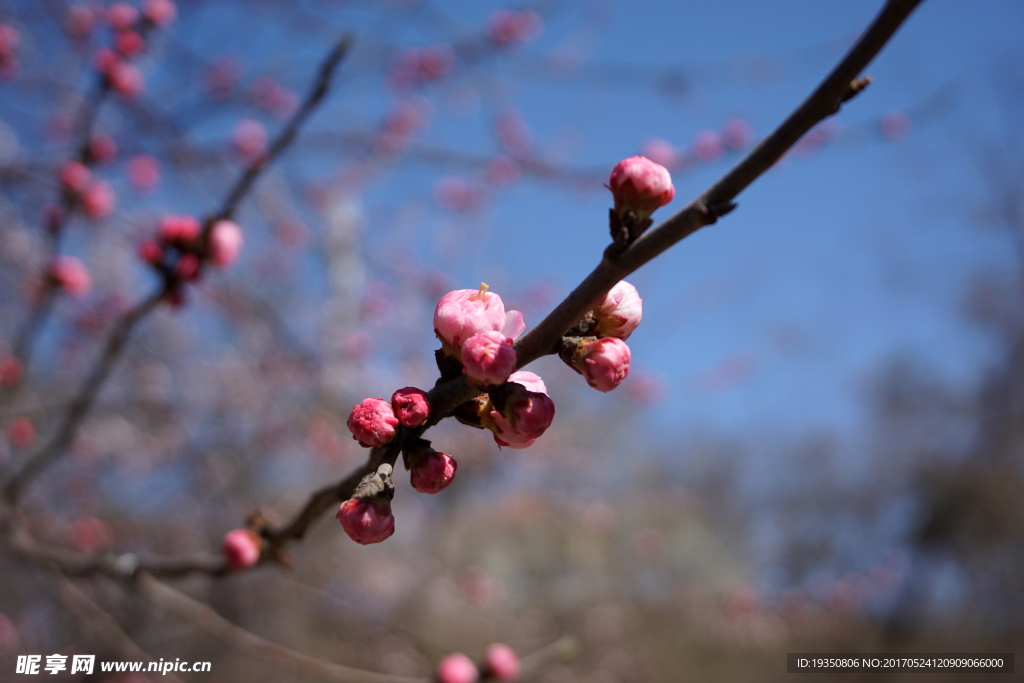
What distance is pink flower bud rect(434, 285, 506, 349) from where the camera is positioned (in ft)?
2.34

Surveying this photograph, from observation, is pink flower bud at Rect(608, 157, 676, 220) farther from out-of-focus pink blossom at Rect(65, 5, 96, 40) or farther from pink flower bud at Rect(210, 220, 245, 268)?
out-of-focus pink blossom at Rect(65, 5, 96, 40)

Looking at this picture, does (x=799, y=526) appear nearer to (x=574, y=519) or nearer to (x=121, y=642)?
(x=574, y=519)

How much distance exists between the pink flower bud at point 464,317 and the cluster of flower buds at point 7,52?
3514mm

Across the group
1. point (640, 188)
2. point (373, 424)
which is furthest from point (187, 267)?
point (640, 188)

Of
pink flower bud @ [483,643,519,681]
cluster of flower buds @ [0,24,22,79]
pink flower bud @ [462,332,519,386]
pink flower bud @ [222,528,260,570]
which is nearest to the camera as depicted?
pink flower bud @ [462,332,519,386]

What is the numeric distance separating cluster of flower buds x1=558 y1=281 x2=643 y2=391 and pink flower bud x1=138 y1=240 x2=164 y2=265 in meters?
1.19

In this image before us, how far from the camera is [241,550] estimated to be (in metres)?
1.03

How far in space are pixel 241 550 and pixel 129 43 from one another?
2.39 m

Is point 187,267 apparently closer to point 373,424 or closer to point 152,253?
point 152,253

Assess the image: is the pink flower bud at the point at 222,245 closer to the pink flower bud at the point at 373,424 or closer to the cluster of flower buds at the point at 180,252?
the cluster of flower buds at the point at 180,252

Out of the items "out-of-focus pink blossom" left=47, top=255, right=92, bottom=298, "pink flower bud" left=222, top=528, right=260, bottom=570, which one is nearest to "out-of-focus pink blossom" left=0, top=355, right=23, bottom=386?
"out-of-focus pink blossom" left=47, top=255, right=92, bottom=298

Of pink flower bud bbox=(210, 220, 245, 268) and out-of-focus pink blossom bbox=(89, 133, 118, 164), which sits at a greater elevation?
out-of-focus pink blossom bbox=(89, 133, 118, 164)

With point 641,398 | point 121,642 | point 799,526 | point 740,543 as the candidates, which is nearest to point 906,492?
point 799,526

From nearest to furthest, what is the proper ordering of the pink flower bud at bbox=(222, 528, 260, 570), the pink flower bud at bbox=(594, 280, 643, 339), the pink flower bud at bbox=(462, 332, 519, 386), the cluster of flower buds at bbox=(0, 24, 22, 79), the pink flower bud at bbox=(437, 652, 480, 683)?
the pink flower bud at bbox=(462, 332, 519, 386), the pink flower bud at bbox=(594, 280, 643, 339), the pink flower bud at bbox=(222, 528, 260, 570), the pink flower bud at bbox=(437, 652, 480, 683), the cluster of flower buds at bbox=(0, 24, 22, 79)
